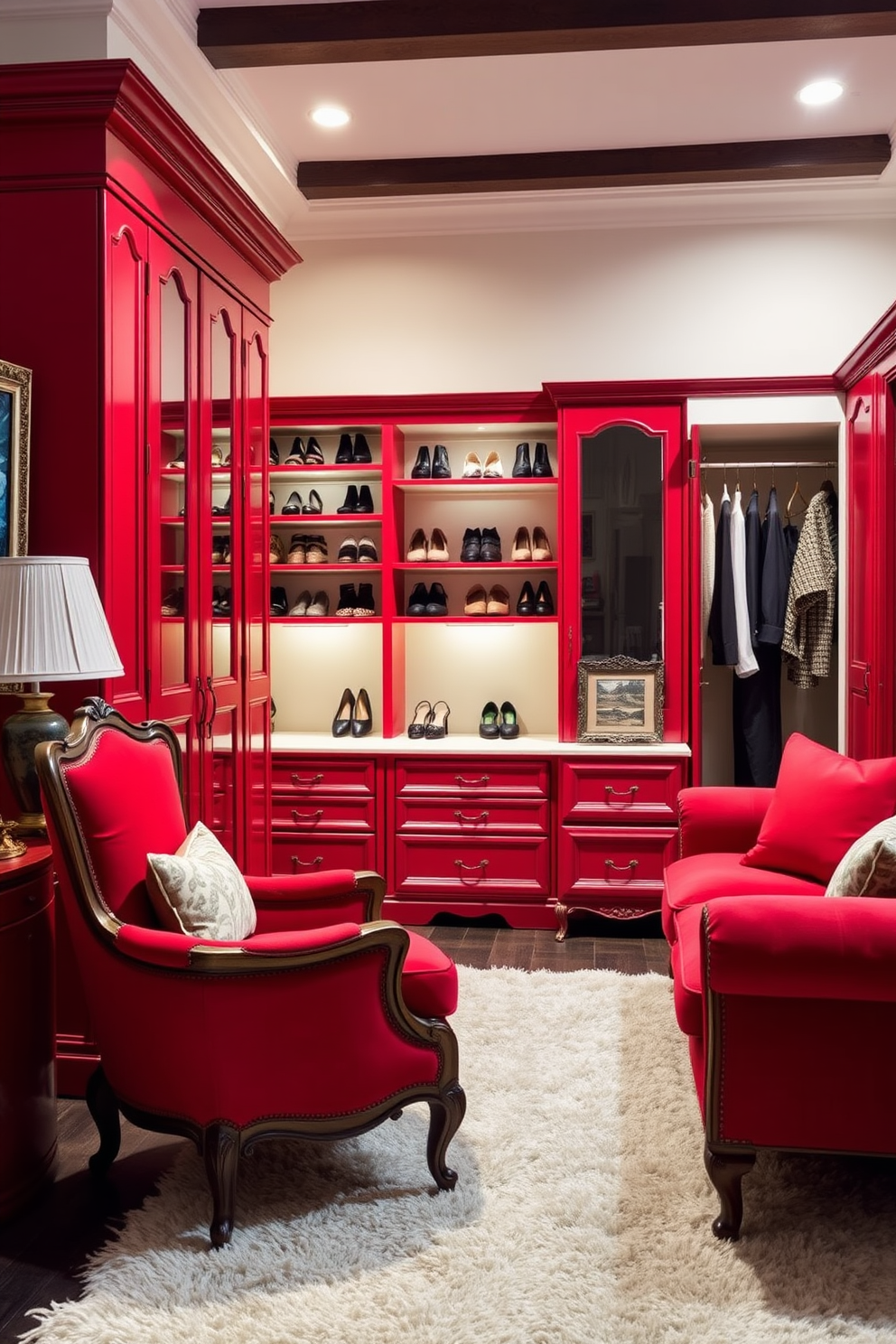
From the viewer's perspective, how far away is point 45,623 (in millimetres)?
2486

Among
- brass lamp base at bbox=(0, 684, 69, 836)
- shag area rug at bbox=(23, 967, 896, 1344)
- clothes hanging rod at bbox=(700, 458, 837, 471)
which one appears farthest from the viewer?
clothes hanging rod at bbox=(700, 458, 837, 471)

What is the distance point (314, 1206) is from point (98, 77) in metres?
2.73

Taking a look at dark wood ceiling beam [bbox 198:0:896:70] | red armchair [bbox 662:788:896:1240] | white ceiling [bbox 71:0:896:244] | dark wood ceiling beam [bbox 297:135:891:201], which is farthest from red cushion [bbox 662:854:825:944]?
dark wood ceiling beam [bbox 297:135:891:201]

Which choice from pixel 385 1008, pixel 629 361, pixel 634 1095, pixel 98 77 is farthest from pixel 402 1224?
pixel 629 361

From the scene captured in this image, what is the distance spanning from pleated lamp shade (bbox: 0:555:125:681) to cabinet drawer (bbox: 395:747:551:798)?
2.28 metres

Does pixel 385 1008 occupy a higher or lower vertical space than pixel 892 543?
lower

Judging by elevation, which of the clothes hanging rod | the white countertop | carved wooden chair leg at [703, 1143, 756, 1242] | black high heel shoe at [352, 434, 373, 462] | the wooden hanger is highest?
black high heel shoe at [352, 434, 373, 462]

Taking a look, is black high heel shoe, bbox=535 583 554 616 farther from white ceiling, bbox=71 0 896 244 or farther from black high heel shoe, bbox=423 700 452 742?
white ceiling, bbox=71 0 896 244

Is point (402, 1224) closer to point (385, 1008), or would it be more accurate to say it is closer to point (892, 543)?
point (385, 1008)

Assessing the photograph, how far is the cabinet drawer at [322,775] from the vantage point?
474 cm

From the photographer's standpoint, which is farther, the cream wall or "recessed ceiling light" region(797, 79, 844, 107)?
the cream wall

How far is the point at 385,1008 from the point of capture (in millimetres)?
2328

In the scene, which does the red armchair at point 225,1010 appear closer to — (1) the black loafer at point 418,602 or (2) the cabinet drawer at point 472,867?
(2) the cabinet drawer at point 472,867

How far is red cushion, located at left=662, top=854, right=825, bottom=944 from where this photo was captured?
120 inches
